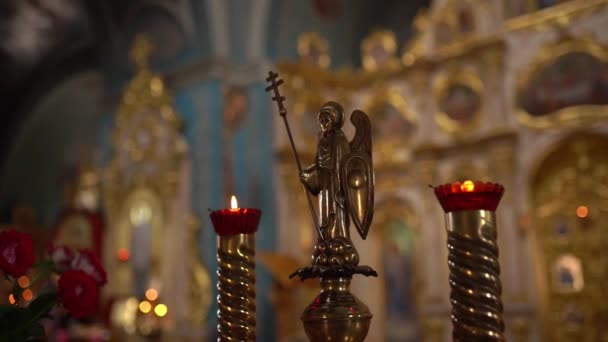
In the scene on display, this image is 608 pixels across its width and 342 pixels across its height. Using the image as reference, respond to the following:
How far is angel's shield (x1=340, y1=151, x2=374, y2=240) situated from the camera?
1.71 m

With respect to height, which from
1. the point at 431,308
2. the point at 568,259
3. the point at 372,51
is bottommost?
the point at 431,308

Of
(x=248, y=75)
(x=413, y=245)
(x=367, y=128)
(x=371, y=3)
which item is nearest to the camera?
(x=367, y=128)

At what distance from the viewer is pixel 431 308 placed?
7922 millimetres

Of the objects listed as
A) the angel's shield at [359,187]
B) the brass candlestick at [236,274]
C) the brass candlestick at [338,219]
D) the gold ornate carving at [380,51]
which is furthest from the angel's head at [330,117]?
the gold ornate carving at [380,51]

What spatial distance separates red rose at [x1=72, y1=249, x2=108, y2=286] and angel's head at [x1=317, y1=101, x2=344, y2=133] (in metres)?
0.94

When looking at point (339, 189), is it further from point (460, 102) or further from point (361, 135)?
point (460, 102)

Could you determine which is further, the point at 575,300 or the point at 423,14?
the point at 423,14

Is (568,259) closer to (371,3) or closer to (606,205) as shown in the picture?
(606,205)

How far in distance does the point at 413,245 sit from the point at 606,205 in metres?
2.49

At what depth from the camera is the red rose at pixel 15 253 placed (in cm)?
185

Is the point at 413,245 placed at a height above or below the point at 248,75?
below

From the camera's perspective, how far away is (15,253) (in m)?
1.88

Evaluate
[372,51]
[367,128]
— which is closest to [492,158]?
[372,51]

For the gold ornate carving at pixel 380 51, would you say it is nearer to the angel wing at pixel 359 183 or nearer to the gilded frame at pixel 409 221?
the gilded frame at pixel 409 221
